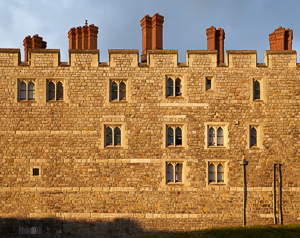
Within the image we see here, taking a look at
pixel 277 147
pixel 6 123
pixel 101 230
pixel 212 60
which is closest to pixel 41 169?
pixel 6 123

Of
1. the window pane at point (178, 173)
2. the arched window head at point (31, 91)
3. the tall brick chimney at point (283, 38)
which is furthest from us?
the tall brick chimney at point (283, 38)

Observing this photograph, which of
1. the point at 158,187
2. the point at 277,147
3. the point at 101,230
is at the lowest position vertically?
the point at 101,230

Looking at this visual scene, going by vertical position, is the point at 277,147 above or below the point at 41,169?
above

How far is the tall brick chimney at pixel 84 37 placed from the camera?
17.3 m

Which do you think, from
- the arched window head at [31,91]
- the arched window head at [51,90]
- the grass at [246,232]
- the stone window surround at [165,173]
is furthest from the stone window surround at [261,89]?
the arched window head at [31,91]

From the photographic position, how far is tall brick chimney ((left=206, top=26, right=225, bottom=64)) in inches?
679

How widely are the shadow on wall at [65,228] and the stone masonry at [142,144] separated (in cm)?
5

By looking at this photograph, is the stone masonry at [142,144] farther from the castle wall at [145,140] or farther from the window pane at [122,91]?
the window pane at [122,91]

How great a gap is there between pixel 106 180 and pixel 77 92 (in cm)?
500

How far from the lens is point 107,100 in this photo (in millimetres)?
15562

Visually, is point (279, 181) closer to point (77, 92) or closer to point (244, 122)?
point (244, 122)

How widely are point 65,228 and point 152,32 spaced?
479 inches

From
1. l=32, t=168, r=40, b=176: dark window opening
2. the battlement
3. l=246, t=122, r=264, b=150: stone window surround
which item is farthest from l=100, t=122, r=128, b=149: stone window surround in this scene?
l=246, t=122, r=264, b=150: stone window surround

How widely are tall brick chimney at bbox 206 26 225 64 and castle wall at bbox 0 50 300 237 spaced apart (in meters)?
1.85
